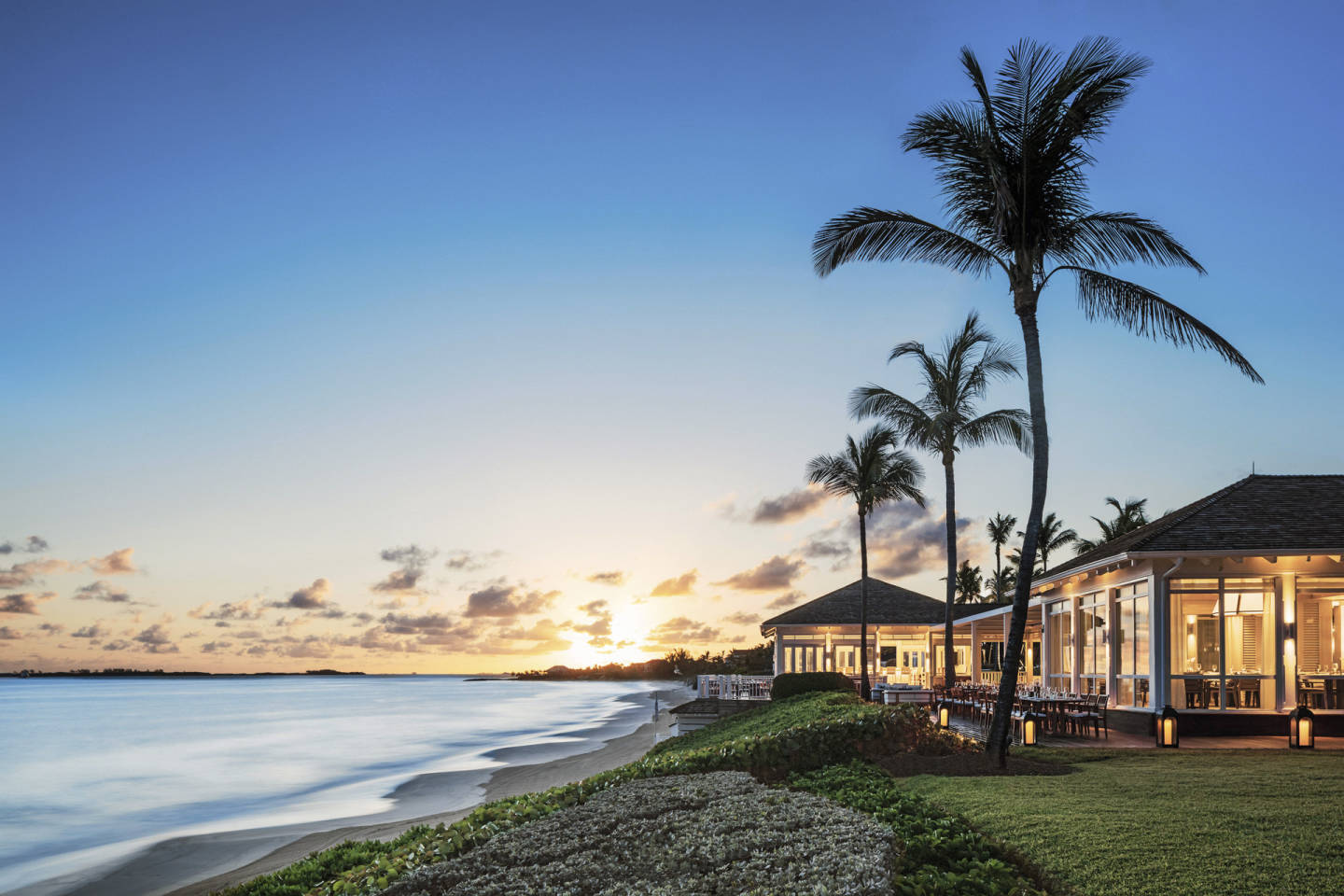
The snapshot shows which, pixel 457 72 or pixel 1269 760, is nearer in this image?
pixel 1269 760

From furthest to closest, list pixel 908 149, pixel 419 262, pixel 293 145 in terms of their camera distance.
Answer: pixel 419 262 → pixel 293 145 → pixel 908 149

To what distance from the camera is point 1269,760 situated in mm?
11359

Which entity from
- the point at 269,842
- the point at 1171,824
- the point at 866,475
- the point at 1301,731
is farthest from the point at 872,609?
the point at 1171,824

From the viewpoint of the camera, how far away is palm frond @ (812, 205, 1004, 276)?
498 inches

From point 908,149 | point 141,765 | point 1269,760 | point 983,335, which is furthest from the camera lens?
point 141,765

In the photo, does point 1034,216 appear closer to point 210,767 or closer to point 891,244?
point 891,244

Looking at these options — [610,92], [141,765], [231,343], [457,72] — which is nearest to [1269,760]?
[610,92]

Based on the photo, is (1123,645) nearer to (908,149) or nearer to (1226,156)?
(1226,156)

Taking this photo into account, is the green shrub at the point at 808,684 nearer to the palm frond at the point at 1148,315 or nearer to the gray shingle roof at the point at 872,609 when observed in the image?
the gray shingle roof at the point at 872,609

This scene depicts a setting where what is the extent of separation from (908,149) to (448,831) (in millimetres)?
9670

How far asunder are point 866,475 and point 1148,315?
18930mm

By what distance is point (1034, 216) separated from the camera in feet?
39.1

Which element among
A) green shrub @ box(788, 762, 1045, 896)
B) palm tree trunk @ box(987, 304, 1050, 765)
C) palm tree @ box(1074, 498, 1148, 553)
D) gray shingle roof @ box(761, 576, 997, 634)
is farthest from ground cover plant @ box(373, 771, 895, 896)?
palm tree @ box(1074, 498, 1148, 553)

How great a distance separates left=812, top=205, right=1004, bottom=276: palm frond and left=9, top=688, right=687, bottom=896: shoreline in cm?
1120
